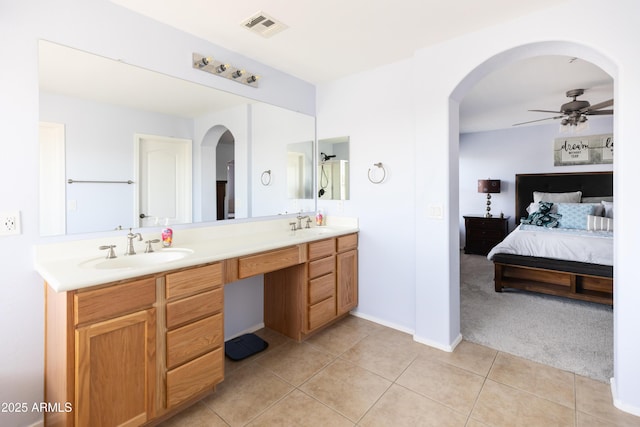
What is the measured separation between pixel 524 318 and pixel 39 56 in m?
4.02

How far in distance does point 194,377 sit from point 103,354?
51 cm

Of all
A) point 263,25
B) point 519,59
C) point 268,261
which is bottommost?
point 268,261

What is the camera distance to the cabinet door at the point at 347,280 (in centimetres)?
279

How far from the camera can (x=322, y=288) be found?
2.62 m

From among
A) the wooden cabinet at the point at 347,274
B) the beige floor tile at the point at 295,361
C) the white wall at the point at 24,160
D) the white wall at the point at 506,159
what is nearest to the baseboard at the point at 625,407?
the beige floor tile at the point at 295,361

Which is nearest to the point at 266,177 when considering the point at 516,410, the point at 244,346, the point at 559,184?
the point at 244,346

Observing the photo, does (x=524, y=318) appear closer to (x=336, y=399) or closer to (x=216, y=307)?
(x=336, y=399)

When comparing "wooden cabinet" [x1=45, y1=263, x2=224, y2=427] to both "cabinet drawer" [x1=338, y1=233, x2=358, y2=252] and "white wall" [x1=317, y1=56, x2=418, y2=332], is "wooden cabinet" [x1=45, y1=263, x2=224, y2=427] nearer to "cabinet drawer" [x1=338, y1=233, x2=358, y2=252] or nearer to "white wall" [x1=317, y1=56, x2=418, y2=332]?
"cabinet drawer" [x1=338, y1=233, x2=358, y2=252]

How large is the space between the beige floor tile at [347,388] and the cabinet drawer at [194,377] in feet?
1.80

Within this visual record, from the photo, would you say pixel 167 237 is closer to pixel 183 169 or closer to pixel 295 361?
pixel 183 169

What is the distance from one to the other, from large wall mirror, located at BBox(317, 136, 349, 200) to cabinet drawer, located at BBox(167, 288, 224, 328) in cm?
164

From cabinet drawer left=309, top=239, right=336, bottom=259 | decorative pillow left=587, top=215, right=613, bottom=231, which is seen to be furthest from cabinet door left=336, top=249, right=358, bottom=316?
decorative pillow left=587, top=215, right=613, bottom=231

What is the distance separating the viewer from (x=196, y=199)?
233 centimetres

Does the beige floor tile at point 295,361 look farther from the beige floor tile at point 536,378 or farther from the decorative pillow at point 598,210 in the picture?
the decorative pillow at point 598,210
